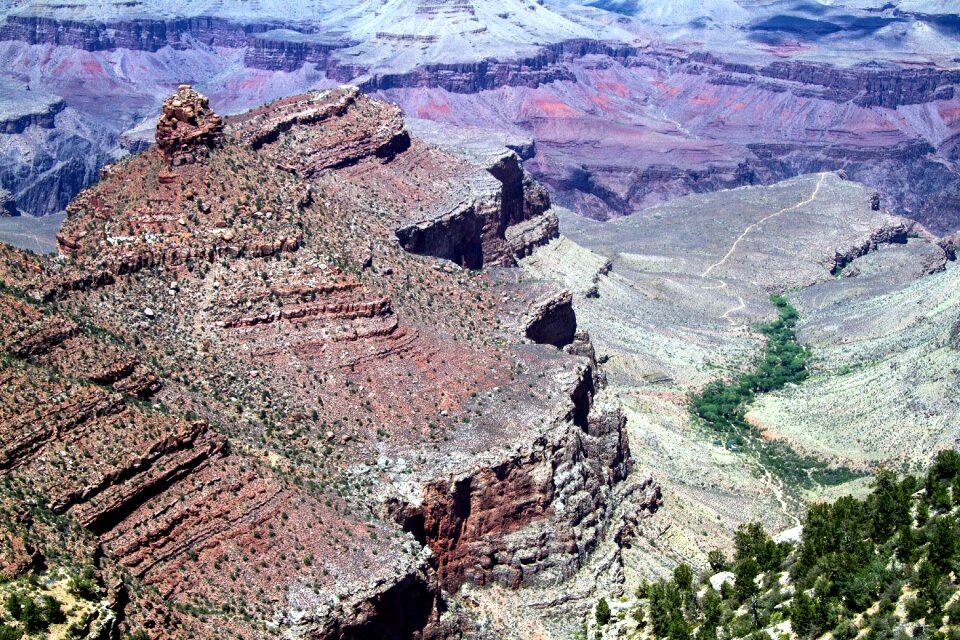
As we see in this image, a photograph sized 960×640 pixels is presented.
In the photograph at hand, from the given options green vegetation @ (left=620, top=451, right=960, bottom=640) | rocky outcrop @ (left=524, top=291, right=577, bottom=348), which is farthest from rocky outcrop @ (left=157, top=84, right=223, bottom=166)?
green vegetation @ (left=620, top=451, right=960, bottom=640)

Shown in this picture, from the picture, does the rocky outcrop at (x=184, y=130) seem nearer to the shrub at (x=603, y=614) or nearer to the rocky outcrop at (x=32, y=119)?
the shrub at (x=603, y=614)

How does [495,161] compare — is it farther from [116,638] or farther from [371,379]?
[116,638]

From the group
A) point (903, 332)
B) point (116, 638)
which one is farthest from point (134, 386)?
point (903, 332)

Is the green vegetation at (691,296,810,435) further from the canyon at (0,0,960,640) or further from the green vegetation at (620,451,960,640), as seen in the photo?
the green vegetation at (620,451,960,640)

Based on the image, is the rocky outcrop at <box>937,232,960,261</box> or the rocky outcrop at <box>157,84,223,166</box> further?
the rocky outcrop at <box>937,232,960,261</box>

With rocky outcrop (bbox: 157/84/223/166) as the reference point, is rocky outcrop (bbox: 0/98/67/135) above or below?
below

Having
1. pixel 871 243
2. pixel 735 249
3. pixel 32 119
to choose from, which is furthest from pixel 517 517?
pixel 32 119
